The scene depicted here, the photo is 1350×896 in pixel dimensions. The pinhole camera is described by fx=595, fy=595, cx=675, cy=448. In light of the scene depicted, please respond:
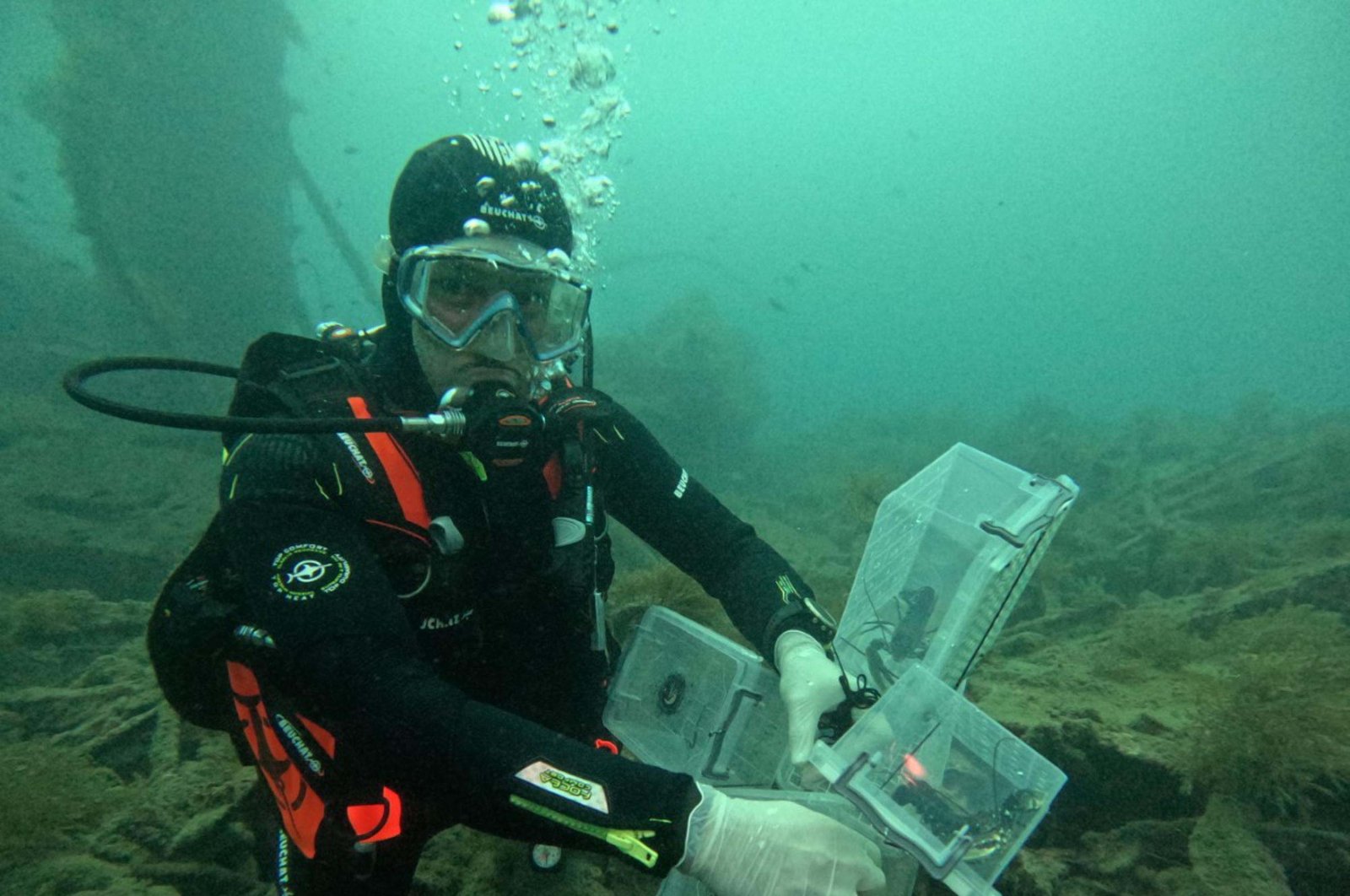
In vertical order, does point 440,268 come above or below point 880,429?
above

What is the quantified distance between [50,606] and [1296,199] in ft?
593

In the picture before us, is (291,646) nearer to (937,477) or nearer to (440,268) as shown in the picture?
(440,268)

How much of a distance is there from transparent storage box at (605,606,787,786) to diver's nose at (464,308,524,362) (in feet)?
4.20

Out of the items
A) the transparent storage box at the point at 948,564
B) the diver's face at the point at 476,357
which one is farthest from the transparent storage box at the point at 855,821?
the diver's face at the point at 476,357

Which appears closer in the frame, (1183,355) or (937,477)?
(937,477)

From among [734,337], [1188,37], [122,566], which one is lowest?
[122,566]

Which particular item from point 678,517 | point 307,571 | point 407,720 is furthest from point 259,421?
point 678,517

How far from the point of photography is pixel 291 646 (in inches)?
61.9

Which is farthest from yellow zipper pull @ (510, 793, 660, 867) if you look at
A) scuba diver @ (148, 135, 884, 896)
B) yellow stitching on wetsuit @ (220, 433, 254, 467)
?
yellow stitching on wetsuit @ (220, 433, 254, 467)

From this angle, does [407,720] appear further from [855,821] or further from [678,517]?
[678,517]

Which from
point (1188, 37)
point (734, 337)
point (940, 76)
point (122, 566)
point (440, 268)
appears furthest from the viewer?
point (940, 76)

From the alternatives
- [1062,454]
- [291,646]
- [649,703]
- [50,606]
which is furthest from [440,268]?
[1062,454]

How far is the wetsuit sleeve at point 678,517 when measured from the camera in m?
2.75

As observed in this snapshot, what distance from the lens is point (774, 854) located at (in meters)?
1.56
